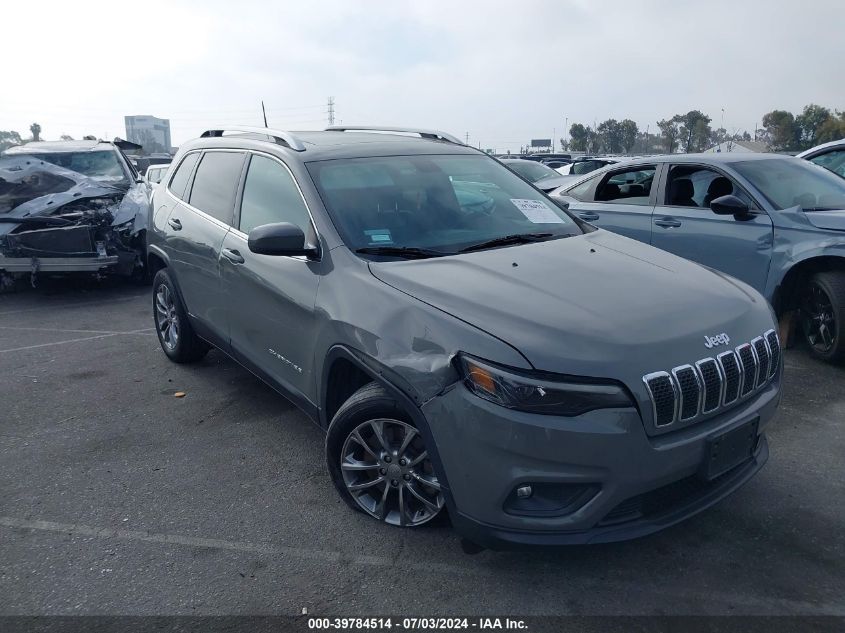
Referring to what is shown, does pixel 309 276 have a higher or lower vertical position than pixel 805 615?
higher

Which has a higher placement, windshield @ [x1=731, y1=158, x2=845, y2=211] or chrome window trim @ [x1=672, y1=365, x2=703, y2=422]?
windshield @ [x1=731, y1=158, x2=845, y2=211]

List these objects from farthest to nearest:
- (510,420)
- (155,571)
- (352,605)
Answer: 1. (155,571)
2. (352,605)
3. (510,420)

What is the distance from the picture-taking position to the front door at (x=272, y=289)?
3555 millimetres

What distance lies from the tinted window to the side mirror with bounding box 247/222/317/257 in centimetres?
21

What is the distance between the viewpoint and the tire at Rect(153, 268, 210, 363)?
5.36 m

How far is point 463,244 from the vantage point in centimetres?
356

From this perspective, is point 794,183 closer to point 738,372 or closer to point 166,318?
point 738,372

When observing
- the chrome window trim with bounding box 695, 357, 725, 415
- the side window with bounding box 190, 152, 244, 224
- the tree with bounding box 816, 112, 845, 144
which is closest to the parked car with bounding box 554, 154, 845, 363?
the chrome window trim with bounding box 695, 357, 725, 415

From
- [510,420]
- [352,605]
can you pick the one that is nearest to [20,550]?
[352,605]

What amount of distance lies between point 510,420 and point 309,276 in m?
1.47

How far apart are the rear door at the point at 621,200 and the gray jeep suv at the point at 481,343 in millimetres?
2429

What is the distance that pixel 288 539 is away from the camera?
3213 mm

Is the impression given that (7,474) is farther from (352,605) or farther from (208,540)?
(352,605)

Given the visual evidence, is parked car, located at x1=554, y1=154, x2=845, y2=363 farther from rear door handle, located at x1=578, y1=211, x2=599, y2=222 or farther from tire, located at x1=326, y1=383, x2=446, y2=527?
tire, located at x1=326, y1=383, x2=446, y2=527
